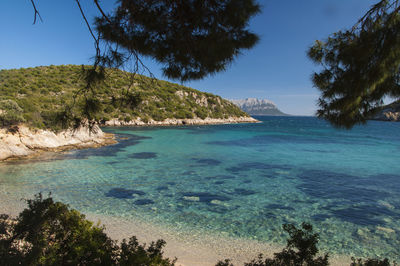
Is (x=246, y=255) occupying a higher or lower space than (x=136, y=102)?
lower

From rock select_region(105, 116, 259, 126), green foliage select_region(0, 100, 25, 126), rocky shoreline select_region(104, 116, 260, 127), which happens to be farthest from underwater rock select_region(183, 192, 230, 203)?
rock select_region(105, 116, 259, 126)

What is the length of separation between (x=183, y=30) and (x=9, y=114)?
13.9 meters

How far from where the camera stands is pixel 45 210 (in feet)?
12.4

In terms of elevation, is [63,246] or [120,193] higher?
[63,246]

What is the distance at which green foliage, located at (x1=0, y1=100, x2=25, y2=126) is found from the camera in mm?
12716

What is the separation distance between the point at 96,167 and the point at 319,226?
10922 mm

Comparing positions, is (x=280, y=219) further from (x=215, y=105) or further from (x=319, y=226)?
(x=215, y=105)

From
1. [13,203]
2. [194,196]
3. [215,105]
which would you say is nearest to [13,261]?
[13,203]

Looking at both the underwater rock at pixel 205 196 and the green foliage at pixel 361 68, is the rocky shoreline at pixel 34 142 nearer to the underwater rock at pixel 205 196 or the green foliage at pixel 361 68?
the underwater rock at pixel 205 196

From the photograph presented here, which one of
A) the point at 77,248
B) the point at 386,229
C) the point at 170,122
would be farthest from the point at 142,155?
the point at 170,122

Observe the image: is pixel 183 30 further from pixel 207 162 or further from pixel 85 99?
pixel 207 162

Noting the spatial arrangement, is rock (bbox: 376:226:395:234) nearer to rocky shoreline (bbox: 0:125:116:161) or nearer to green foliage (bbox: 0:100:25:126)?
rocky shoreline (bbox: 0:125:116:161)

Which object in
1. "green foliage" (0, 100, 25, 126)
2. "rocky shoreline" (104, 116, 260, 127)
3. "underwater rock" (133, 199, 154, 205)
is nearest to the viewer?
"underwater rock" (133, 199, 154, 205)

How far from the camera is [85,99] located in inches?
171
